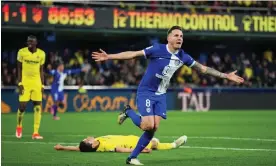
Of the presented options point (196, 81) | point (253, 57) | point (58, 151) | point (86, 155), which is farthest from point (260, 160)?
point (253, 57)

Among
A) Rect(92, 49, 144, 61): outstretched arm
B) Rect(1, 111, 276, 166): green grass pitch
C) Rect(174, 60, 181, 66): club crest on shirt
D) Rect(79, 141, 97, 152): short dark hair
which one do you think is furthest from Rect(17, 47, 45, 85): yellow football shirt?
Rect(92, 49, 144, 61): outstretched arm

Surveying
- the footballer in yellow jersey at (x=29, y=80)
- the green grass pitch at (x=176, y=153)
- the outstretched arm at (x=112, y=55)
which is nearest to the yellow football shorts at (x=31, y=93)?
the footballer in yellow jersey at (x=29, y=80)

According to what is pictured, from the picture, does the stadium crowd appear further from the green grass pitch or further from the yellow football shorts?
the green grass pitch

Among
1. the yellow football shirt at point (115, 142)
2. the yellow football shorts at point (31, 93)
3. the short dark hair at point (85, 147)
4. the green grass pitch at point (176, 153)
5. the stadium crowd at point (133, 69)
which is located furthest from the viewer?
the stadium crowd at point (133, 69)

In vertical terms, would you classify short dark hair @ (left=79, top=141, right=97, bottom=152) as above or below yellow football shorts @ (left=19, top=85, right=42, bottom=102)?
below

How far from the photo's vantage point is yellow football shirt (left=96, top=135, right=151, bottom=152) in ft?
38.7

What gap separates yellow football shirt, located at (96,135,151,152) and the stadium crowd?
2003cm

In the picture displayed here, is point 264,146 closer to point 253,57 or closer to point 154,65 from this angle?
point 154,65

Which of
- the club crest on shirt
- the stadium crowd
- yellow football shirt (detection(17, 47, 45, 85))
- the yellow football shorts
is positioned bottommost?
the stadium crowd

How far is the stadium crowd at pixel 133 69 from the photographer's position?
112ft

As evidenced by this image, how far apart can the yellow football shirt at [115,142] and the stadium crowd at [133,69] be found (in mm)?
20028

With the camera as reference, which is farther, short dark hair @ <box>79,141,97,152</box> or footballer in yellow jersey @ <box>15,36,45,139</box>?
footballer in yellow jersey @ <box>15,36,45,139</box>

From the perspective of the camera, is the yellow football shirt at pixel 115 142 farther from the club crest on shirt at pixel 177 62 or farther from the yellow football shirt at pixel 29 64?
the yellow football shirt at pixel 29 64

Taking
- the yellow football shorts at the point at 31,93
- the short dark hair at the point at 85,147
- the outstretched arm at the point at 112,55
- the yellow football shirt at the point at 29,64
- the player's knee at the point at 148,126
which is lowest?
the short dark hair at the point at 85,147
